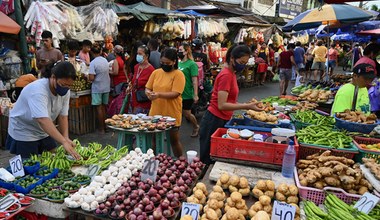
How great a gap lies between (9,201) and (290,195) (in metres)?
2.35

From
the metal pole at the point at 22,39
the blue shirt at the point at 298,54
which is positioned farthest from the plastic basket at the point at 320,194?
the blue shirt at the point at 298,54

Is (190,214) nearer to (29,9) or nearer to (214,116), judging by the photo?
(214,116)

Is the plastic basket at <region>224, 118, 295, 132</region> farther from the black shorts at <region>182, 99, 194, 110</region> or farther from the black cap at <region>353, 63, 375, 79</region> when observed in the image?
the black shorts at <region>182, 99, 194, 110</region>

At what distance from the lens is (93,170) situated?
319cm

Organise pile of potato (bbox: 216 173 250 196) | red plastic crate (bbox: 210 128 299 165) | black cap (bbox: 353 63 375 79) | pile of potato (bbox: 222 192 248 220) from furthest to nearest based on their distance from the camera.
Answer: black cap (bbox: 353 63 375 79)
red plastic crate (bbox: 210 128 299 165)
pile of potato (bbox: 216 173 250 196)
pile of potato (bbox: 222 192 248 220)

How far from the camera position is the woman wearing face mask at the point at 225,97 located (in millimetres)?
3799

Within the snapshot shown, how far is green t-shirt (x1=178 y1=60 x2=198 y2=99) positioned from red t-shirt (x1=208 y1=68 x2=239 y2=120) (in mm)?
2028

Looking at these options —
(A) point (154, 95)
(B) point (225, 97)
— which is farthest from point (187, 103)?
(B) point (225, 97)

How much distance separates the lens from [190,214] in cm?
233

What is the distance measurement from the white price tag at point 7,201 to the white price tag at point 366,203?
2.76m

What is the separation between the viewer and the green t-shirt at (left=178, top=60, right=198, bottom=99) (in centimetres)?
603

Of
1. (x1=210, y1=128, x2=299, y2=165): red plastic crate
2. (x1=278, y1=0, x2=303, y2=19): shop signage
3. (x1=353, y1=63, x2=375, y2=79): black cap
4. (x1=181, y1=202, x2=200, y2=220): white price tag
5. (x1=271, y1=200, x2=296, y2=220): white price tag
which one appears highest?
(x1=278, y1=0, x2=303, y2=19): shop signage

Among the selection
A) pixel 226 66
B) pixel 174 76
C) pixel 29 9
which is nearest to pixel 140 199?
pixel 226 66

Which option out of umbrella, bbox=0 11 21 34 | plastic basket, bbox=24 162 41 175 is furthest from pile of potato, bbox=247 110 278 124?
umbrella, bbox=0 11 21 34
